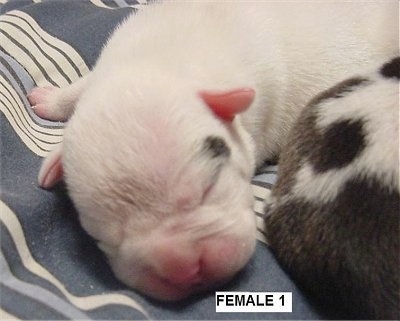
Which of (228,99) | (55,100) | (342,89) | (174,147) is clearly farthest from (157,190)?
(55,100)

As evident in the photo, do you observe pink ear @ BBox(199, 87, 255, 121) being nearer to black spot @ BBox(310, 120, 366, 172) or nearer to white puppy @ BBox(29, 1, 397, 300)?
white puppy @ BBox(29, 1, 397, 300)

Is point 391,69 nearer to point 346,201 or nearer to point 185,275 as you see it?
point 346,201

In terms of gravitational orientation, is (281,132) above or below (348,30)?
Answer: below

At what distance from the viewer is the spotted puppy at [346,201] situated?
94 cm

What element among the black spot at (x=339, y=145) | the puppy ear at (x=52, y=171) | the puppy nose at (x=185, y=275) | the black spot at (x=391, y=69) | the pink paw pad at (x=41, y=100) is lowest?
the pink paw pad at (x=41, y=100)

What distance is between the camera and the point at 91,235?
108 centimetres

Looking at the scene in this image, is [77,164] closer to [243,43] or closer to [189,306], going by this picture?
[189,306]

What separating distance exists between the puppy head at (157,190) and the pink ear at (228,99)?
0.01 meters

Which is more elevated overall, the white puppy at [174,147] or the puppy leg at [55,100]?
the white puppy at [174,147]

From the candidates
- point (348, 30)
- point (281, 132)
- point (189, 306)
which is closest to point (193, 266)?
point (189, 306)

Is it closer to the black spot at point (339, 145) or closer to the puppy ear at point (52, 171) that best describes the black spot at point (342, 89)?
the black spot at point (339, 145)

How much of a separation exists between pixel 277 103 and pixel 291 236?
0.42 metres

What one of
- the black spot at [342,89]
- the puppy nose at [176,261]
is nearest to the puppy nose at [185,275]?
the puppy nose at [176,261]

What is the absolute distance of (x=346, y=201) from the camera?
0.99 meters
